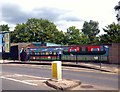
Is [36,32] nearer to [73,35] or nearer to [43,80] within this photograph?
[73,35]

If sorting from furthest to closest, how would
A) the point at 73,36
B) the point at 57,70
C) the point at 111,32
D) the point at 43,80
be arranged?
the point at 73,36 → the point at 111,32 → the point at 43,80 → the point at 57,70

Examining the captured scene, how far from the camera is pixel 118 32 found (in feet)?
202

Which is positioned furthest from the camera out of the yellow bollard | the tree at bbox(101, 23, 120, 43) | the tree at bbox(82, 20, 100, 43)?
the tree at bbox(82, 20, 100, 43)

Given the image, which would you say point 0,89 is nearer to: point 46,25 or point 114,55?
point 114,55

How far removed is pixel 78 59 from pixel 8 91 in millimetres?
29173

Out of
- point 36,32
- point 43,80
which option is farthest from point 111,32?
point 43,80

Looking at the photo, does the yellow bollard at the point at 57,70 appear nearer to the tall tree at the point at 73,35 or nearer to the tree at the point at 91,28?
the tall tree at the point at 73,35

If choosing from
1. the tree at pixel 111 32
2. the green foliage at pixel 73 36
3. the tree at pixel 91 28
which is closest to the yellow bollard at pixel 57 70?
the tree at pixel 111 32

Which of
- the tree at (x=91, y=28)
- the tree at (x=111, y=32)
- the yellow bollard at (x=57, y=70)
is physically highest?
the tree at (x=91, y=28)

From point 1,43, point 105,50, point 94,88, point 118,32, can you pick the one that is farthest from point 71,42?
point 94,88

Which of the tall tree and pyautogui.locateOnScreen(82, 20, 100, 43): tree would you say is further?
pyautogui.locateOnScreen(82, 20, 100, 43): tree

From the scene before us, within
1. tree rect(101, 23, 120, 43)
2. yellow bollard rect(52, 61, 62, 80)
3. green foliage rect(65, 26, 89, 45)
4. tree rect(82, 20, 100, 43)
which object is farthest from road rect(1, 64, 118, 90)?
tree rect(82, 20, 100, 43)

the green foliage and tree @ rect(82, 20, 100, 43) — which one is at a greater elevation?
tree @ rect(82, 20, 100, 43)

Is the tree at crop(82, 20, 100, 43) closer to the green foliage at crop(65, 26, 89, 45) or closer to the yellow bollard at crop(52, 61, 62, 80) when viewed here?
the green foliage at crop(65, 26, 89, 45)
